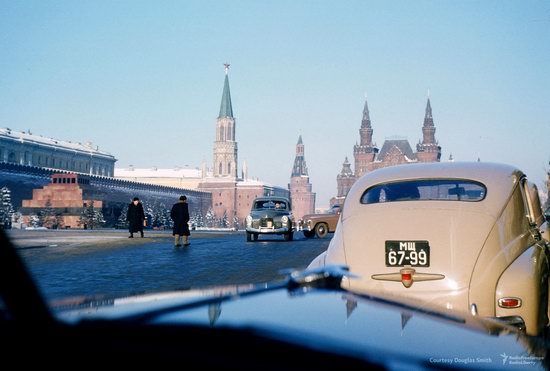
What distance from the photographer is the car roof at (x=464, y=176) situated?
5430 mm

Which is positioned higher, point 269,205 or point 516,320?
point 269,205

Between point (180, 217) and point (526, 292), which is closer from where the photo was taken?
point (526, 292)

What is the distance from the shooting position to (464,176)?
5824mm

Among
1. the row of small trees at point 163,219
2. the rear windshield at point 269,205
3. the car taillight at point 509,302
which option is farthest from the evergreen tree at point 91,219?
the car taillight at point 509,302

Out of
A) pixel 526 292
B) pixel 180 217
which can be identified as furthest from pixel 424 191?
pixel 180 217

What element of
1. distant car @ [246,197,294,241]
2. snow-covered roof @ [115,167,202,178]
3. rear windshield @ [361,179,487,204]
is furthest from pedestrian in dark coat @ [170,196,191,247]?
snow-covered roof @ [115,167,202,178]

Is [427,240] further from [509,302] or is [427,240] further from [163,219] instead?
[163,219]

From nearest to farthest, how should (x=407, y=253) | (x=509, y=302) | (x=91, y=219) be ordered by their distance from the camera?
(x=509, y=302)
(x=407, y=253)
(x=91, y=219)

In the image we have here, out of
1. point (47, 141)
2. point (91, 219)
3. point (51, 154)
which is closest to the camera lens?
point (91, 219)

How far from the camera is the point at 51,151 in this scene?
134 m

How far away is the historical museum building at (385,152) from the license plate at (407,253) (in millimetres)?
145566

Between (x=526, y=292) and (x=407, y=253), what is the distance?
2.63ft

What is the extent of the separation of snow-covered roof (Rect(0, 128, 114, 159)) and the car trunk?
121 m
